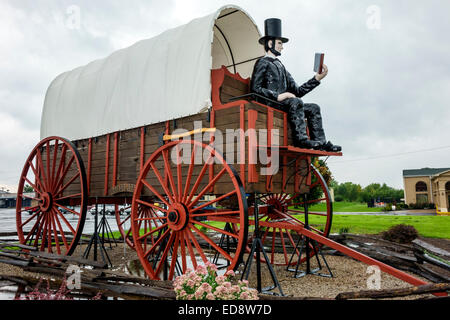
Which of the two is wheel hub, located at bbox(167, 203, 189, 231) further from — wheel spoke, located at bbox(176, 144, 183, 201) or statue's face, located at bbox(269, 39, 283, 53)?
statue's face, located at bbox(269, 39, 283, 53)

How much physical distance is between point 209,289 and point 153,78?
3.87m

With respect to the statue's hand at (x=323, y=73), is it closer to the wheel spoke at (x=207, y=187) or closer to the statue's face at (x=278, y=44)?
the statue's face at (x=278, y=44)

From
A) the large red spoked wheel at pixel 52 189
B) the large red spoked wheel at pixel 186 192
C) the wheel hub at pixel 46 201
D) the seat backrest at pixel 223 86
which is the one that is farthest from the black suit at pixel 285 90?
the wheel hub at pixel 46 201

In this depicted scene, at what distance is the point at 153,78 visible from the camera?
18.1 ft

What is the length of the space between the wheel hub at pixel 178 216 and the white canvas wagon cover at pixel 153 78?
55.0 inches

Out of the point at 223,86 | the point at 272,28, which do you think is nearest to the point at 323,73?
the point at 272,28

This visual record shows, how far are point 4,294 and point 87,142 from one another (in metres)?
3.30

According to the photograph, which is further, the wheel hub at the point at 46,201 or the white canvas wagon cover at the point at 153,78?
the wheel hub at the point at 46,201

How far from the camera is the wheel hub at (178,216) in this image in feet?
14.7

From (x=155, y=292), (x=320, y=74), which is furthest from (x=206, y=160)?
(x=320, y=74)

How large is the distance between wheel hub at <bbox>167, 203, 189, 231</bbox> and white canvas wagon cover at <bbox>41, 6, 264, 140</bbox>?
1.40 metres

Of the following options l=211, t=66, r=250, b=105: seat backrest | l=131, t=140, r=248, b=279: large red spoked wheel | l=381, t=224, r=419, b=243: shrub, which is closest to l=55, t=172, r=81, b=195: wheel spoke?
l=131, t=140, r=248, b=279: large red spoked wheel

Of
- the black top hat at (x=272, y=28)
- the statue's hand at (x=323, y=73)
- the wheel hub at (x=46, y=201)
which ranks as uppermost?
the black top hat at (x=272, y=28)
